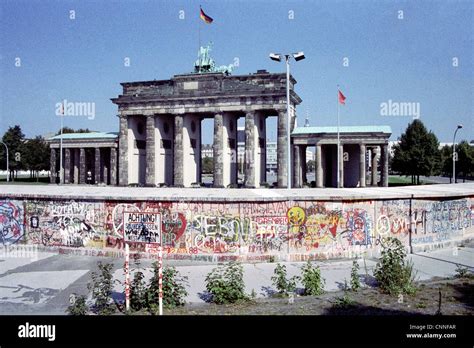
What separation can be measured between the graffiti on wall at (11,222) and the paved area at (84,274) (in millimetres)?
1765

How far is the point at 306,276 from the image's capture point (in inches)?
451

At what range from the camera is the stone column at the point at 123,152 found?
61.5 meters

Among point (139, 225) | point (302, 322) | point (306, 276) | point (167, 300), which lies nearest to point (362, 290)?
point (306, 276)

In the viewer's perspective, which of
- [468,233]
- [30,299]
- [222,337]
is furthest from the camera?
[468,233]

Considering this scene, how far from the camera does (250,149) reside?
2207 inches

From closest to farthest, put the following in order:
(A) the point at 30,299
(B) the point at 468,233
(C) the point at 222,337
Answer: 1. (C) the point at 222,337
2. (A) the point at 30,299
3. (B) the point at 468,233

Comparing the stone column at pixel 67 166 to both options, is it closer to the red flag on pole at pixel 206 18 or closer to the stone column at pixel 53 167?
the stone column at pixel 53 167

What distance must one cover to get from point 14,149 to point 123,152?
93.4 feet

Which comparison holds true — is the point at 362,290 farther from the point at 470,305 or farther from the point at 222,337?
the point at 222,337

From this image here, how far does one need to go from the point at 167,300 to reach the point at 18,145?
255 feet

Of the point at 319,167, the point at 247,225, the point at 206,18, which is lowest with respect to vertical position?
the point at 247,225

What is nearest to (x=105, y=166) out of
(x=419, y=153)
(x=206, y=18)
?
(x=206, y=18)

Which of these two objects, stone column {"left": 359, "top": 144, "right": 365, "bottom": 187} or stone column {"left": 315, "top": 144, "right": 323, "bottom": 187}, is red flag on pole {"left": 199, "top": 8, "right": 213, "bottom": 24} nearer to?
stone column {"left": 315, "top": 144, "right": 323, "bottom": 187}

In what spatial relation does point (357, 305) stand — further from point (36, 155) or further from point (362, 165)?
point (36, 155)
